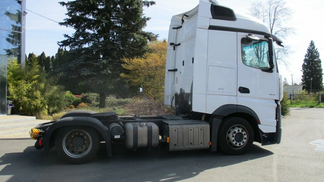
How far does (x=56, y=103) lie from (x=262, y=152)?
11.2 meters

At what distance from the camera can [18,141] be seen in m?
7.91

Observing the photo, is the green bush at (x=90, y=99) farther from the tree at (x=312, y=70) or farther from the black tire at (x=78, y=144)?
the tree at (x=312, y=70)

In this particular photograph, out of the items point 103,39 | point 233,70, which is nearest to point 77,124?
point 233,70

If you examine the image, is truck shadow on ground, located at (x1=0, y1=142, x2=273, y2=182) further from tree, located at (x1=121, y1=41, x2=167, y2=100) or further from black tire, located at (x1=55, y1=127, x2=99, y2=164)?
tree, located at (x1=121, y1=41, x2=167, y2=100)

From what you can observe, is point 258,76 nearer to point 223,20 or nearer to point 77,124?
point 223,20

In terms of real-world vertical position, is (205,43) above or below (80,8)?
below

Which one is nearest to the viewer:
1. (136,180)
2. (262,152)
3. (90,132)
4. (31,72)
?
(136,180)

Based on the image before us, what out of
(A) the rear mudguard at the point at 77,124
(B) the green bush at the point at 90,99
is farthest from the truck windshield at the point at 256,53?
(B) the green bush at the point at 90,99

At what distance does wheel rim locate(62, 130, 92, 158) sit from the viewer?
5.36 meters

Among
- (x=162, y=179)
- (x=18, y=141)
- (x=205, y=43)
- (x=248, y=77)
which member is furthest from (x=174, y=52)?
(x=18, y=141)

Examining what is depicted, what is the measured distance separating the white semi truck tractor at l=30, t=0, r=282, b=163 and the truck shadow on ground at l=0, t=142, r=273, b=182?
0.30 m

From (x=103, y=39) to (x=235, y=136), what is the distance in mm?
14495

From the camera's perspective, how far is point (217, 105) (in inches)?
235

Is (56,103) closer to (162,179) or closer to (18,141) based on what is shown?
(18,141)
